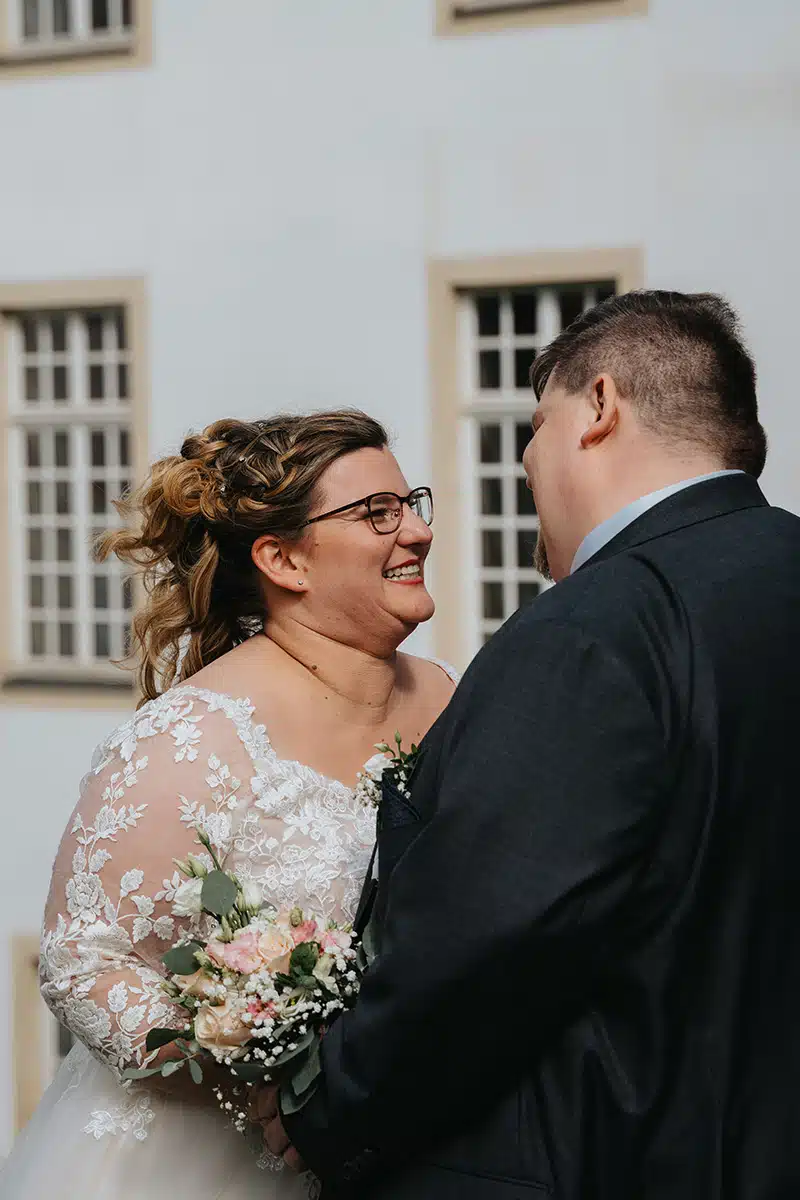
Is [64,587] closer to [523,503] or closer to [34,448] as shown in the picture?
[34,448]

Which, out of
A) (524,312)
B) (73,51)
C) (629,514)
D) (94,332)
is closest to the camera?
(629,514)

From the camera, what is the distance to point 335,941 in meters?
2.65

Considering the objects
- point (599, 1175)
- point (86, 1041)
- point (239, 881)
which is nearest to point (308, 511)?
point (239, 881)

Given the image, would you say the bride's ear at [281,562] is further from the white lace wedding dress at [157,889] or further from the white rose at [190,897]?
the white rose at [190,897]

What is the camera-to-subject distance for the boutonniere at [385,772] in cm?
268

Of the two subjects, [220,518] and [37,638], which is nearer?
[220,518]

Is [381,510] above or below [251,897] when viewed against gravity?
above

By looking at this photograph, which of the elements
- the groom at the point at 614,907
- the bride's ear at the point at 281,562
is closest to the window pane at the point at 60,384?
the bride's ear at the point at 281,562

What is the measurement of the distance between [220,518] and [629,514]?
52.5 inches

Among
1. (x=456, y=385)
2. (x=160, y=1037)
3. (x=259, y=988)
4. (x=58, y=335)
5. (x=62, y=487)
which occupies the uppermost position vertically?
(x=58, y=335)

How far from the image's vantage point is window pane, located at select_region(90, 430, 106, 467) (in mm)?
11562

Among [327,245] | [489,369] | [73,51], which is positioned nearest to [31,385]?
[73,51]

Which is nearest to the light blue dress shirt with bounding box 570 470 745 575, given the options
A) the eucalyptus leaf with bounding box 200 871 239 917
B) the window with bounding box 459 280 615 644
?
the eucalyptus leaf with bounding box 200 871 239 917

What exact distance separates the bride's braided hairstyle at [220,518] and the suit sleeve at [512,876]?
1.27 meters
